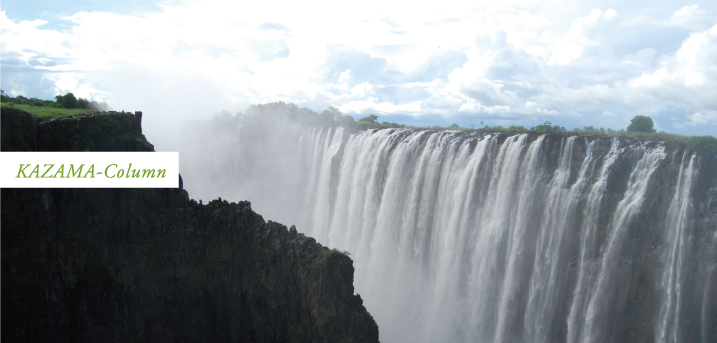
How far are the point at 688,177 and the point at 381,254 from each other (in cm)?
1503

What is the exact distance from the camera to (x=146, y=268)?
16.1 metres

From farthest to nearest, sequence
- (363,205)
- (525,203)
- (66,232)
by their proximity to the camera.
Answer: (363,205)
(525,203)
(66,232)

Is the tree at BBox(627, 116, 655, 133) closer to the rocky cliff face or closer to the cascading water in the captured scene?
the cascading water

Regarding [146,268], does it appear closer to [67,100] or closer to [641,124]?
[67,100]

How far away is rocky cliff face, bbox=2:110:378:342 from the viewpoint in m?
14.1

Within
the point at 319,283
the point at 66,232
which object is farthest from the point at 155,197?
the point at 319,283

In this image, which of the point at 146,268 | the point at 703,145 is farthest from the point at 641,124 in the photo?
the point at 146,268

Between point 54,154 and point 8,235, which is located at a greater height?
point 54,154

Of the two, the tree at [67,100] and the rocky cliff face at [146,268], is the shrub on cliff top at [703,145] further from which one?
the tree at [67,100]

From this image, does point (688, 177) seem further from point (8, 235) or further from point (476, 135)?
point (8, 235)

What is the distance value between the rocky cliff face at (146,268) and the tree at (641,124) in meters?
16.7

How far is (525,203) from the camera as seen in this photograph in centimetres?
2006

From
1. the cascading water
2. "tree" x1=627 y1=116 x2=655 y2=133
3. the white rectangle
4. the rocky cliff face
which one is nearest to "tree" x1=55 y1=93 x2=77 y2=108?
the rocky cliff face

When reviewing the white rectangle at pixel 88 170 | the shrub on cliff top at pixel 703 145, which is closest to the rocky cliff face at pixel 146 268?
the white rectangle at pixel 88 170
